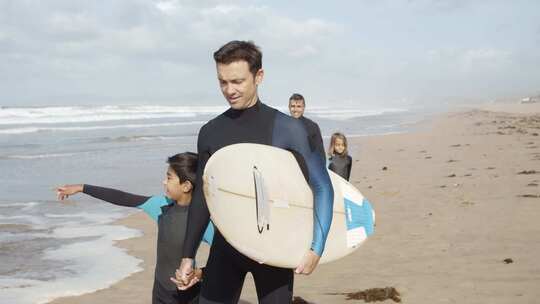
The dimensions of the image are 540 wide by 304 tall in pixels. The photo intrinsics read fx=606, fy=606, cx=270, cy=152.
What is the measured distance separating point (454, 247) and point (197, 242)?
13.4ft

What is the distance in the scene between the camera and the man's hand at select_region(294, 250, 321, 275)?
271 centimetres

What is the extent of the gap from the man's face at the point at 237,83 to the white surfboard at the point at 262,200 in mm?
216

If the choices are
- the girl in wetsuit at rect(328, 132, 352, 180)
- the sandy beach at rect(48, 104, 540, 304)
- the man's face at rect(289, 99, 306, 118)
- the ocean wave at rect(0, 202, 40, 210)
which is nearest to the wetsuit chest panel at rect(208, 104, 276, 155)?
the sandy beach at rect(48, 104, 540, 304)

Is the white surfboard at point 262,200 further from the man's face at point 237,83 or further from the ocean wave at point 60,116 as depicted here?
the ocean wave at point 60,116

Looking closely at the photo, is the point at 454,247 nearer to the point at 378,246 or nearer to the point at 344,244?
the point at 378,246

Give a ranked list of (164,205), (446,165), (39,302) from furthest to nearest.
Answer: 1. (446,165)
2. (39,302)
3. (164,205)

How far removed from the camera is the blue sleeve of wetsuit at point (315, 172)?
8.96 ft

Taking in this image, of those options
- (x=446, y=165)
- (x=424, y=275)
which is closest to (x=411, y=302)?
(x=424, y=275)

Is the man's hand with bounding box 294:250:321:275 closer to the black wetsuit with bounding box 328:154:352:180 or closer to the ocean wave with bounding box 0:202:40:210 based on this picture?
the black wetsuit with bounding box 328:154:352:180

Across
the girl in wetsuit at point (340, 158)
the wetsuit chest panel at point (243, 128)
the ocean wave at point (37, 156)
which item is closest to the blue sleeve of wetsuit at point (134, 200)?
the wetsuit chest panel at point (243, 128)

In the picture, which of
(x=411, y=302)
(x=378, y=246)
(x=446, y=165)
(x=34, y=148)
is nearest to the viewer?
(x=411, y=302)

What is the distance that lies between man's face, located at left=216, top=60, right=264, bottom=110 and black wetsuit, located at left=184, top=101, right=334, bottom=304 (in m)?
0.06

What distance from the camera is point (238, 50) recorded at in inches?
109

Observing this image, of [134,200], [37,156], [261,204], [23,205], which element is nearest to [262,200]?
[261,204]
